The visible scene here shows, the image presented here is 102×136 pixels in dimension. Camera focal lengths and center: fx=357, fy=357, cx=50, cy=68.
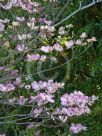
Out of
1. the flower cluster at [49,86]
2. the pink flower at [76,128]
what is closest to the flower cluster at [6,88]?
the flower cluster at [49,86]

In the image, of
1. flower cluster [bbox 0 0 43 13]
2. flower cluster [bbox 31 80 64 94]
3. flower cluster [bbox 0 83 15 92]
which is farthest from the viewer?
flower cluster [bbox 0 0 43 13]

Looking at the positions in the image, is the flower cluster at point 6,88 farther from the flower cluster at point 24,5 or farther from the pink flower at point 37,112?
the flower cluster at point 24,5

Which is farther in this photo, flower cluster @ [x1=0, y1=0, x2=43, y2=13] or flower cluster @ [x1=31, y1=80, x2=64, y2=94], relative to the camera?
flower cluster @ [x1=0, y1=0, x2=43, y2=13]

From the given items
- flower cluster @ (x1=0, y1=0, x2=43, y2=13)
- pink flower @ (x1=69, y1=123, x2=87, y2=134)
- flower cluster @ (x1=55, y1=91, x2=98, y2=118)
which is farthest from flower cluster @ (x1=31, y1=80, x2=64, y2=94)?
flower cluster @ (x1=0, y1=0, x2=43, y2=13)

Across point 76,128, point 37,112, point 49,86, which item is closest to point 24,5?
point 49,86

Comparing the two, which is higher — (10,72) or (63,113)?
(10,72)

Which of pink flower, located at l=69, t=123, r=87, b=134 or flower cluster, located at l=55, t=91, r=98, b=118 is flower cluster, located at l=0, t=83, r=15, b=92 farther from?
pink flower, located at l=69, t=123, r=87, b=134

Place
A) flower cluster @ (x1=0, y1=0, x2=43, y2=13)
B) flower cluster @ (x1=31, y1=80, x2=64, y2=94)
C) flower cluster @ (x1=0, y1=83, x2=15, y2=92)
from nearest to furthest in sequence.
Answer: flower cluster @ (x1=0, y1=83, x2=15, y2=92)
flower cluster @ (x1=31, y1=80, x2=64, y2=94)
flower cluster @ (x1=0, y1=0, x2=43, y2=13)

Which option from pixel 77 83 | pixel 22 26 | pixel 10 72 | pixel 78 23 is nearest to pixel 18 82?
pixel 10 72

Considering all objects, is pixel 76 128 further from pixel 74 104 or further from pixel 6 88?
pixel 6 88

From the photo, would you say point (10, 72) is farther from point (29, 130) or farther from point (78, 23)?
point (78, 23)

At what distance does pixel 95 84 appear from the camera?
2.94 m

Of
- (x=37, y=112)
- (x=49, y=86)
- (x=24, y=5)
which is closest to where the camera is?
(x=37, y=112)

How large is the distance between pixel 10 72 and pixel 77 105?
1.88ft
